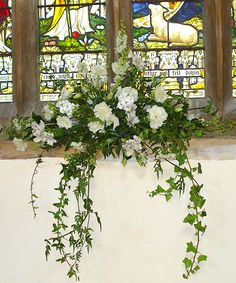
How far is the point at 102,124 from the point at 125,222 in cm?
36

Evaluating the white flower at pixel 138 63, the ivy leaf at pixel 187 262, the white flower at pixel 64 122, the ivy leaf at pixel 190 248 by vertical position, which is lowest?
the ivy leaf at pixel 187 262

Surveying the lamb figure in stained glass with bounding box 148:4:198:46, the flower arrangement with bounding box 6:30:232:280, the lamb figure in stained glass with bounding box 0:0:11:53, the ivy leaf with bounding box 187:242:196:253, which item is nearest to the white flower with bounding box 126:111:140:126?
the flower arrangement with bounding box 6:30:232:280

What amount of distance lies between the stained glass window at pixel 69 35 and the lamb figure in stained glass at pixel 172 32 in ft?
0.84

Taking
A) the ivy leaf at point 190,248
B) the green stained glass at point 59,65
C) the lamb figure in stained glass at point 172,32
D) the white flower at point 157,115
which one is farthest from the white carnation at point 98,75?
the lamb figure in stained glass at point 172,32

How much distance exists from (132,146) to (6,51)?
4.93ft

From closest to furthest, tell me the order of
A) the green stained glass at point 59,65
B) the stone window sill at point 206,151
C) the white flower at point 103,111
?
the white flower at point 103,111 < the stone window sill at point 206,151 < the green stained glass at point 59,65

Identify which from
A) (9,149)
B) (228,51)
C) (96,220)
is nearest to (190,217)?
(96,220)

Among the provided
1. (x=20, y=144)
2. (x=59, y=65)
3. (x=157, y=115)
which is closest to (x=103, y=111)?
(x=157, y=115)

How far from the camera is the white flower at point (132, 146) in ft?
5.90

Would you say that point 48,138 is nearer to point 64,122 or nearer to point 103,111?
point 64,122

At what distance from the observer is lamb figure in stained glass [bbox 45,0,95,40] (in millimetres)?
3119

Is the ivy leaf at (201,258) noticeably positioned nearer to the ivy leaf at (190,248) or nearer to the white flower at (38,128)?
the ivy leaf at (190,248)

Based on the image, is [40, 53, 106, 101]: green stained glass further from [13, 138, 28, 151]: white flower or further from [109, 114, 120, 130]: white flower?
[109, 114, 120, 130]: white flower

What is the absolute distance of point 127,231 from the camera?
6.54 ft
